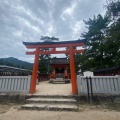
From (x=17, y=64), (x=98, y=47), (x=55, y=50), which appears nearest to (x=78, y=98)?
(x=55, y=50)

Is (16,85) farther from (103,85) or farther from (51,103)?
(103,85)

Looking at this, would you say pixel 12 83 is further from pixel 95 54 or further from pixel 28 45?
pixel 95 54

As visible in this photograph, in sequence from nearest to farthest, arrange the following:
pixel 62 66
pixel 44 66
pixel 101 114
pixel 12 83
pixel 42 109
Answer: pixel 101 114 < pixel 42 109 < pixel 12 83 < pixel 62 66 < pixel 44 66

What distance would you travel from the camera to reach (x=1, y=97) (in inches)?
277

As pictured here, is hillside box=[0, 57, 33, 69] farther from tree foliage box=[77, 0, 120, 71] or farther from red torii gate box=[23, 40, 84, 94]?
red torii gate box=[23, 40, 84, 94]

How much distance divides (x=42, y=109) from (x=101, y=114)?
244 centimetres

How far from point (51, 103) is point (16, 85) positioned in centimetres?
263

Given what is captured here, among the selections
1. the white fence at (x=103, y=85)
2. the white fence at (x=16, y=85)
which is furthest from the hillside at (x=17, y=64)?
the white fence at (x=103, y=85)

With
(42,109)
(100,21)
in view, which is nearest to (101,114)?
(42,109)

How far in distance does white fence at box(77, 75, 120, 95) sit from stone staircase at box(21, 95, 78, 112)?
34.1 inches

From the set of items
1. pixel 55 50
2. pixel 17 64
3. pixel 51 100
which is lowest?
pixel 51 100

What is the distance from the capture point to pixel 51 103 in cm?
616

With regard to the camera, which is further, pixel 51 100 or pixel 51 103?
pixel 51 100

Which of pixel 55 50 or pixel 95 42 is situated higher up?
pixel 95 42
